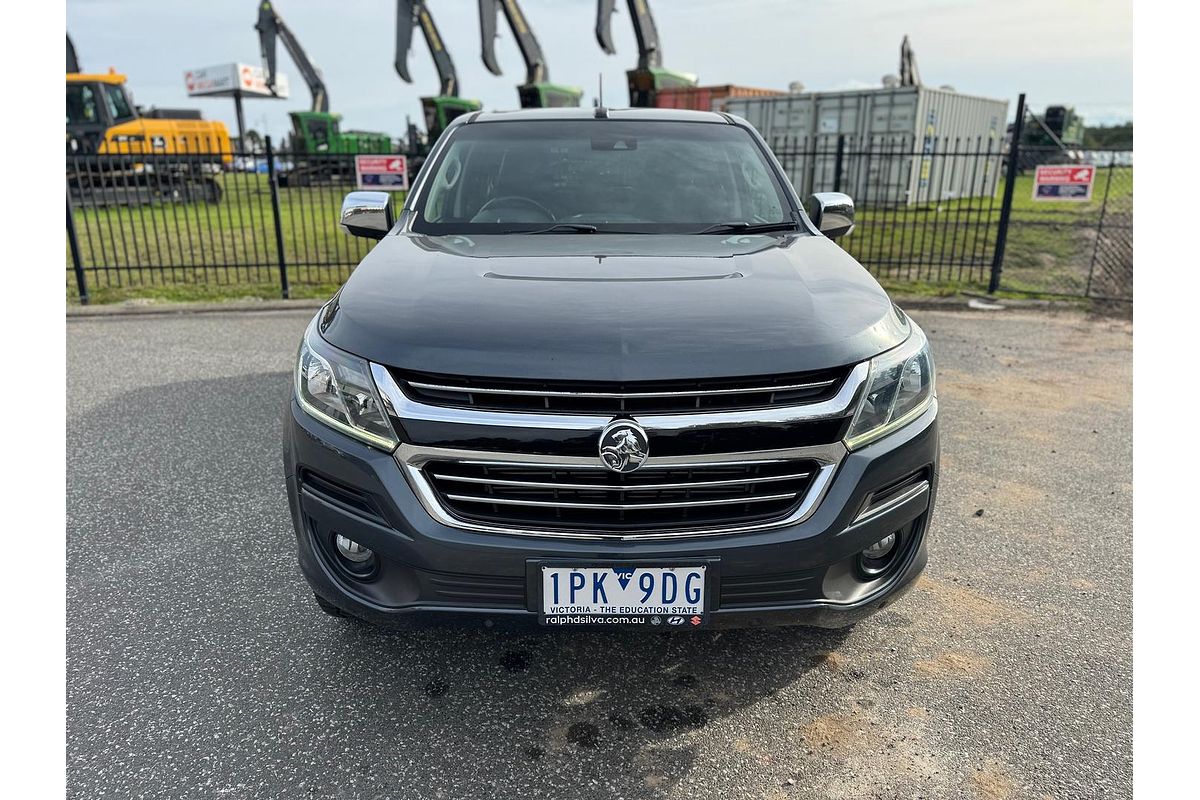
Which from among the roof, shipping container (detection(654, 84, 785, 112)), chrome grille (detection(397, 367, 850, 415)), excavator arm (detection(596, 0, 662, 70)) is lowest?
chrome grille (detection(397, 367, 850, 415))

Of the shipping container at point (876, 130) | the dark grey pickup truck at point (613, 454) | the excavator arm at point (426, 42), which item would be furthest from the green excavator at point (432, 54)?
the dark grey pickup truck at point (613, 454)

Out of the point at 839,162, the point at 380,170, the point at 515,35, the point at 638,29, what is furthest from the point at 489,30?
the point at 839,162

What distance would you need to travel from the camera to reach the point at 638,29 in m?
23.2

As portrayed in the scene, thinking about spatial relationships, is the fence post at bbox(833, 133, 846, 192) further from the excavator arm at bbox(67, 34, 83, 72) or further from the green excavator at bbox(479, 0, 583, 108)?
the excavator arm at bbox(67, 34, 83, 72)

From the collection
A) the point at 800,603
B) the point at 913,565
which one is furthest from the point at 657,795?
the point at 913,565

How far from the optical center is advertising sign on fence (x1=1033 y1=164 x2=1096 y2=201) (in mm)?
8383

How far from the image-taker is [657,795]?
2076mm

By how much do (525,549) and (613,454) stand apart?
338 mm

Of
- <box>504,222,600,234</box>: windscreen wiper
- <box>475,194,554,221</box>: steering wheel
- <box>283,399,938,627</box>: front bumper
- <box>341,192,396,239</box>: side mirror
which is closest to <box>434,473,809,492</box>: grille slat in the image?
<box>283,399,938,627</box>: front bumper

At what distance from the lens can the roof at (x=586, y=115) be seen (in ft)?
12.3

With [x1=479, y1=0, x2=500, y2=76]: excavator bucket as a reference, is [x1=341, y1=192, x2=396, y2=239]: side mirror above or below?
below

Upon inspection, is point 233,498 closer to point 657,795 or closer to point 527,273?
point 527,273

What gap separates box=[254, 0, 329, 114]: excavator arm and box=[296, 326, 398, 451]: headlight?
31.1 metres

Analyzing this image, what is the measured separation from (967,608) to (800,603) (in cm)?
126
